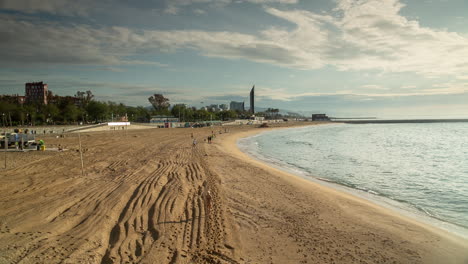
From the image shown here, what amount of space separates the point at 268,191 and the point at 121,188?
25.0 ft

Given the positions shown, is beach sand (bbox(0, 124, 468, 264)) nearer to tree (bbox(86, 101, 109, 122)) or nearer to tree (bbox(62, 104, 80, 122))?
tree (bbox(62, 104, 80, 122))

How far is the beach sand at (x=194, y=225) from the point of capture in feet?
22.2

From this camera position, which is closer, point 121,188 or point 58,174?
point 121,188

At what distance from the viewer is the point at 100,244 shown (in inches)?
271

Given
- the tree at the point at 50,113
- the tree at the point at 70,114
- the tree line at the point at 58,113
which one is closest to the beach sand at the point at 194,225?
the tree line at the point at 58,113

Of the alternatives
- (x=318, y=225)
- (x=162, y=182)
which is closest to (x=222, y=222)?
(x=318, y=225)

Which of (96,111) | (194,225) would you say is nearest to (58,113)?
(96,111)

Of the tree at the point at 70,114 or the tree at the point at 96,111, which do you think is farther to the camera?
the tree at the point at 96,111

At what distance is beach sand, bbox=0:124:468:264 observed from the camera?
676 centimetres

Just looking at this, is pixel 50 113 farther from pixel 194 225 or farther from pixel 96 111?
pixel 194 225

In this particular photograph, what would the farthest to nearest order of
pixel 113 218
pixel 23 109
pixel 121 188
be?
pixel 23 109 < pixel 121 188 < pixel 113 218

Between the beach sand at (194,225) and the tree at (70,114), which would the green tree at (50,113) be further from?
the beach sand at (194,225)

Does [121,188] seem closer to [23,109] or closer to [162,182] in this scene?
[162,182]

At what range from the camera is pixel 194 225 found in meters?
8.41
